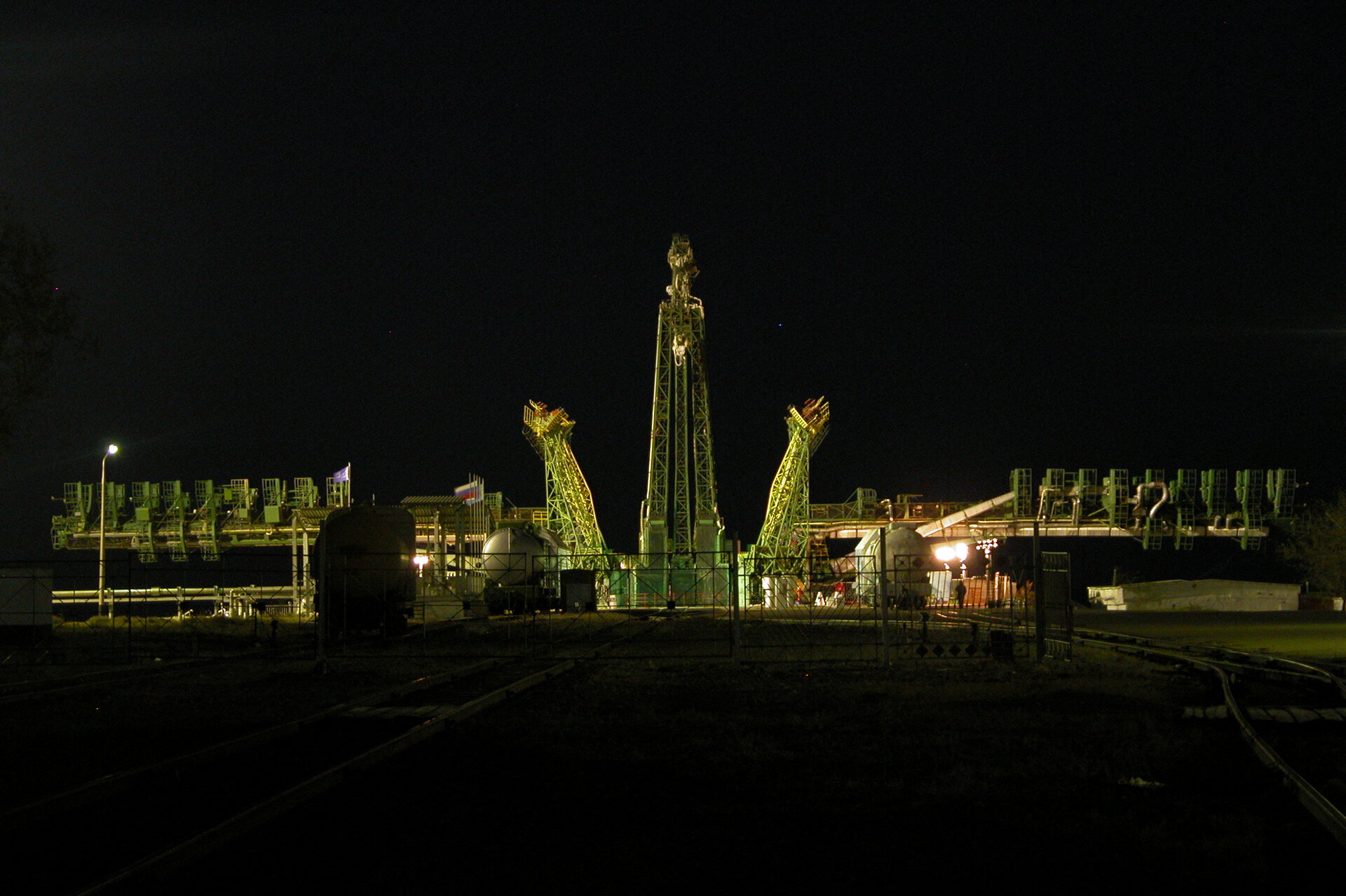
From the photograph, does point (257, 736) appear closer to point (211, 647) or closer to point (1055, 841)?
point (1055, 841)

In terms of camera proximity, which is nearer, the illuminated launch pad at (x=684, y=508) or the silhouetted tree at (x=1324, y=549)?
the silhouetted tree at (x=1324, y=549)

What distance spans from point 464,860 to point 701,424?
7467 centimetres

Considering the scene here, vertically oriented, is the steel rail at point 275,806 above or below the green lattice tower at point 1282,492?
below

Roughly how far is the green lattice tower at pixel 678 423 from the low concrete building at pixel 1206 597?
26766 millimetres

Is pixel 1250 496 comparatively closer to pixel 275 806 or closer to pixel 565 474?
pixel 565 474

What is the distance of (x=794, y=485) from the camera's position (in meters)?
81.4

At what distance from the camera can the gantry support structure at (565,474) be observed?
8350 centimetres

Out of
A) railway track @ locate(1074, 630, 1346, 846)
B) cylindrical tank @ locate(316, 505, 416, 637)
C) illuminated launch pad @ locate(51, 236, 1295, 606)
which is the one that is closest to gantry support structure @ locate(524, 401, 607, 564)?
illuminated launch pad @ locate(51, 236, 1295, 606)

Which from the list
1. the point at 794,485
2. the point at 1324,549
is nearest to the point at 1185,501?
the point at 1324,549

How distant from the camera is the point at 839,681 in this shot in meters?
19.2

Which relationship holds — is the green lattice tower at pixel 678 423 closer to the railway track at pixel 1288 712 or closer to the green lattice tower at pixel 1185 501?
the green lattice tower at pixel 1185 501

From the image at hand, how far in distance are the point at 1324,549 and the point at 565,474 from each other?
4789 centimetres

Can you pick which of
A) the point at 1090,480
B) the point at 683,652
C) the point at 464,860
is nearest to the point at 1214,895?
the point at 464,860

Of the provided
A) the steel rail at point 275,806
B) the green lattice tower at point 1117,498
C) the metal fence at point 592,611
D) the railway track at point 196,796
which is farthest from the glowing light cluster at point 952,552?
the steel rail at point 275,806
